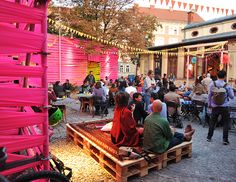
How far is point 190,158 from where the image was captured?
5.48 meters

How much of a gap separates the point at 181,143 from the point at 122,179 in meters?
1.80

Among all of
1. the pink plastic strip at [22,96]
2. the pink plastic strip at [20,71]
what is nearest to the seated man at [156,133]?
the pink plastic strip at [22,96]

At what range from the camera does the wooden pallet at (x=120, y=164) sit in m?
4.15

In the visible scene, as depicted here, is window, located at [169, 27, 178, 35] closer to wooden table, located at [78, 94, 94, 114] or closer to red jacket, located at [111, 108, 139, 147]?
wooden table, located at [78, 94, 94, 114]

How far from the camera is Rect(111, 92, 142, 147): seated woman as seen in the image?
4910 millimetres

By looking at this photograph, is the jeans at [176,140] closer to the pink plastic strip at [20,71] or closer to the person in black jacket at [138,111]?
the person in black jacket at [138,111]

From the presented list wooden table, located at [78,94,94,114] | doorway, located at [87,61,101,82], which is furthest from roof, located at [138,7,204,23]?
wooden table, located at [78,94,94,114]

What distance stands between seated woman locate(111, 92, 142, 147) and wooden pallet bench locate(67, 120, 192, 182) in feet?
0.68

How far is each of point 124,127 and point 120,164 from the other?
937 millimetres

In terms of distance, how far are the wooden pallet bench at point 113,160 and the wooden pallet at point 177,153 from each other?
0.02m

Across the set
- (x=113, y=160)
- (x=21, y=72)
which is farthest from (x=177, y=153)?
(x=21, y=72)

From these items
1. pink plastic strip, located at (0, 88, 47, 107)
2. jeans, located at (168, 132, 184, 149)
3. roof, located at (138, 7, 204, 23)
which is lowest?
jeans, located at (168, 132, 184, 149)

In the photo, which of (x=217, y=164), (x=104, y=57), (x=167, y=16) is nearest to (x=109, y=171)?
(x=217, y=164)

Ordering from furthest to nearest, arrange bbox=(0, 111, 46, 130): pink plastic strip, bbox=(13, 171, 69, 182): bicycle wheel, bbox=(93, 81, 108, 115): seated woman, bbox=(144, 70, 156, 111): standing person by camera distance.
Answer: bbox=(144, 70, 156, 111): standing person
bbox=(93, 81, 108, 115): seated woman
bbox=(0, 111, 46, 130): pink plastic strip
bbox=(13, 171, 69, 182): bicycle wheel
